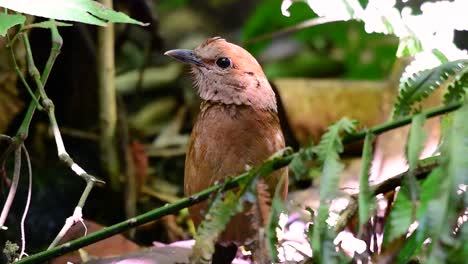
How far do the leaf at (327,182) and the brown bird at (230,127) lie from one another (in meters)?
0.30

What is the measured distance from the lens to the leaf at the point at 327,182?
1792mm

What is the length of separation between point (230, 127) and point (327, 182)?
2.08 feet

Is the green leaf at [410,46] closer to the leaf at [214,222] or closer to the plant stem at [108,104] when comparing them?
the leaf at [214,222]

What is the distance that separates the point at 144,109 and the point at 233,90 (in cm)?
210

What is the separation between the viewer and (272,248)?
73.7 inches

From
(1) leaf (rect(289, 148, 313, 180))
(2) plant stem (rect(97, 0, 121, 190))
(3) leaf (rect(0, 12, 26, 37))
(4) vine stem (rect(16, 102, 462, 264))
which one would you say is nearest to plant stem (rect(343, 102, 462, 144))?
(4) vine stem (rect(16, 102, 462, 264))

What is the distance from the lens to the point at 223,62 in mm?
2613

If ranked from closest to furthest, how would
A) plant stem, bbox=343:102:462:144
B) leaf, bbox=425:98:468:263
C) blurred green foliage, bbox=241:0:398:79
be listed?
leaf, bbox=425:98:468:263
plant stem, bbox=343:102:462:144
blurred green foliage, bbox=241:0:398:79

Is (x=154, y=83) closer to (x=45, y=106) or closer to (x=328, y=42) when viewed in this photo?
(x=328, y=42)

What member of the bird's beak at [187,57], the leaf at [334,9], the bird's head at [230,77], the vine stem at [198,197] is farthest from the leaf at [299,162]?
the bird's beak at [187,57]

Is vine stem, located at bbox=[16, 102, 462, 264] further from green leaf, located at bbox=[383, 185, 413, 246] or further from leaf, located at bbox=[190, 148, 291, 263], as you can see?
green leaf, located at bbox=[383, 185, 413, 246]

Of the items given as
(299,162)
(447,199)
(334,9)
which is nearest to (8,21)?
(299,162)

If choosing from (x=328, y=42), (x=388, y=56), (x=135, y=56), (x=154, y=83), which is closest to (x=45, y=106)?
(x=135, y=56)

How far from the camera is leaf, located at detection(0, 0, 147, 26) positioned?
2150 millimetres
